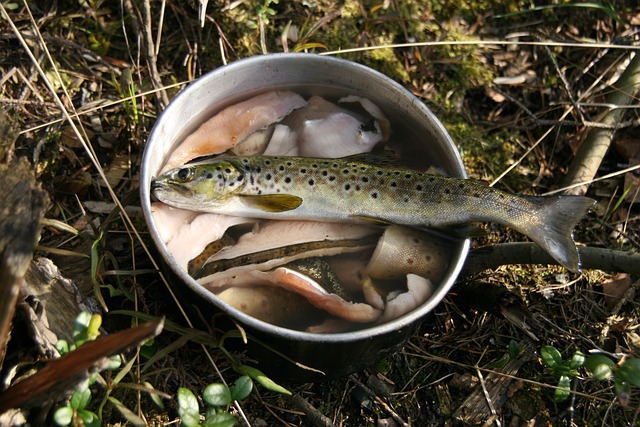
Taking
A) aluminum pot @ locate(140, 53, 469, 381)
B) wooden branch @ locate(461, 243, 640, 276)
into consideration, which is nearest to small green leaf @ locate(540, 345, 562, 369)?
wooden branch @ locate(461, 243, 640, 276)

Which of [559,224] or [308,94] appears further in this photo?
[308,94]

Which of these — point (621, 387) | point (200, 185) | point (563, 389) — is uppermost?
point (200, 185)

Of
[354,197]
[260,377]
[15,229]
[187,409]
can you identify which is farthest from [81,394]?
[354,197]

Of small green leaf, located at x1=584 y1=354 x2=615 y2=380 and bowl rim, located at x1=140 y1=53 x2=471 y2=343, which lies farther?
small green leaf, located at x1=584 y1=354 x2=615 y2=380

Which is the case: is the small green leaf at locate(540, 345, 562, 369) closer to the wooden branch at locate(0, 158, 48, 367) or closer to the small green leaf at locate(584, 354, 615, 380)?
the small green leaf at locate(584, 354, 615, 380)

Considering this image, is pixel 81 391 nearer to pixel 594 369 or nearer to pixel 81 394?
pixel 81 394

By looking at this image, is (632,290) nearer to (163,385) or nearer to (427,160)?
(427,160)
